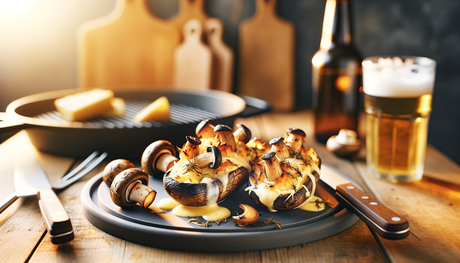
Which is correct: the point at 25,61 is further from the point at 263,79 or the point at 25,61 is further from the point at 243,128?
the point at 243,128

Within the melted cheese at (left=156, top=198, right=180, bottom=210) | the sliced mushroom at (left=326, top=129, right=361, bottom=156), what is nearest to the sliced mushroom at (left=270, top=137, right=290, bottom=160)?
the melted cheese at (left=156, top=198, right=180, bottom=210)

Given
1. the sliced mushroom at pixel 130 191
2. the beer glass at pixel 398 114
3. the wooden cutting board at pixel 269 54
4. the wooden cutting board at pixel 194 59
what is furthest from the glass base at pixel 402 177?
the wooden cutting board at pixel 194 59

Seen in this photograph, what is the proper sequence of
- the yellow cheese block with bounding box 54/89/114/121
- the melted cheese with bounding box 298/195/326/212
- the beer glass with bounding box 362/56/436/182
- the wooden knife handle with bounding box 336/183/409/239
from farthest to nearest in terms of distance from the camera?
the yellow cheese block with bounding box 54/89/114/121
the beer glass with bounding box 362/56/436/182
the melted cheese with bounding box 298/195/326/212
the wooden knife handle with bounding box 336/183/409/239

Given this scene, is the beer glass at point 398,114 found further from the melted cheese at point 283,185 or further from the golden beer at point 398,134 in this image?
the melted cheese at point 283,185

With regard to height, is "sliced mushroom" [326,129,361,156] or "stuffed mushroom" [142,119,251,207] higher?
"stuffed mushroom" [142,119,251,207]

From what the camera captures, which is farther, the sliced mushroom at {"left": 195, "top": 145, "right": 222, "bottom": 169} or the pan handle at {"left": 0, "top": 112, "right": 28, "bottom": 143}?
the pan handle at {"left": 0, "top": 112, "right": 28, "bottom": 143}

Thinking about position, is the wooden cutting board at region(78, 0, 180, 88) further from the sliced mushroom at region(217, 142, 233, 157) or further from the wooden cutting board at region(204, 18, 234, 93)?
the sliced mushroom at region(217, 142, 233, 157)
